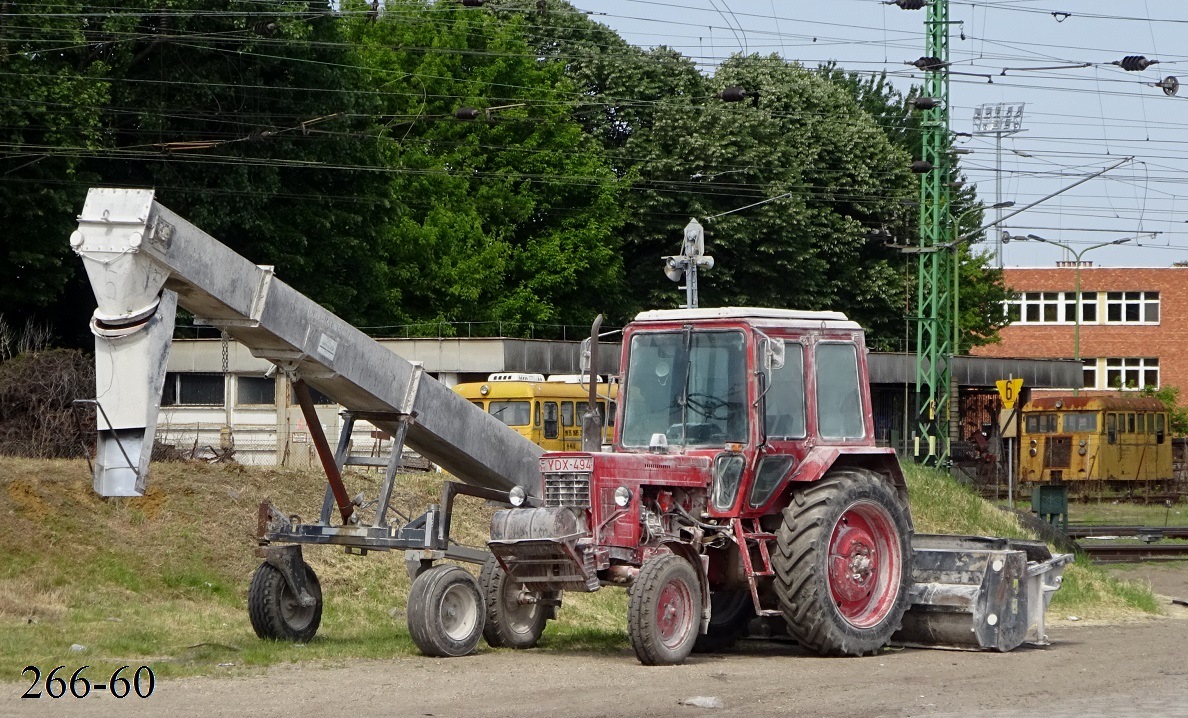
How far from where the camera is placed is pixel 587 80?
189 feet

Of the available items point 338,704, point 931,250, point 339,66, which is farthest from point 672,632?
point 339,66

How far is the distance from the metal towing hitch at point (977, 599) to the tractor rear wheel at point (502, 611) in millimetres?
3431

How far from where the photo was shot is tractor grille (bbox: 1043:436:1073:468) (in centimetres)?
4922

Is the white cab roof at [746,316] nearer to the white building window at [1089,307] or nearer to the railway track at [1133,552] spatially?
the railway track at [1133,552]

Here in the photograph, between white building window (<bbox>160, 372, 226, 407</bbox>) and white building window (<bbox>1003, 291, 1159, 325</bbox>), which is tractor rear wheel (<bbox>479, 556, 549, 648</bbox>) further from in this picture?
white building window (<bbox>1003, 291, 1159, 325</bbox>)

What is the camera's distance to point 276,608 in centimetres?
1328

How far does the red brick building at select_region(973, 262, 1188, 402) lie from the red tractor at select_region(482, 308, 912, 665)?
67.9 metres

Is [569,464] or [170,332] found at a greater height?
[170,332]

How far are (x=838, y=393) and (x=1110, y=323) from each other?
72.5 metres

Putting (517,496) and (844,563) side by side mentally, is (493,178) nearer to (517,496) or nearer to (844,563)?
(517,496)

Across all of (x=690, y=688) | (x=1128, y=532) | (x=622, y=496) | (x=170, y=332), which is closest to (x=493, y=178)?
(x=1128, y=532)

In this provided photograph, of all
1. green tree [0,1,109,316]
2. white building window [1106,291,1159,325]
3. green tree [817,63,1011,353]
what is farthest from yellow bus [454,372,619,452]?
white building window [1106,291,1159,325]

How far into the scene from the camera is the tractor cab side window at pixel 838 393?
1373cm

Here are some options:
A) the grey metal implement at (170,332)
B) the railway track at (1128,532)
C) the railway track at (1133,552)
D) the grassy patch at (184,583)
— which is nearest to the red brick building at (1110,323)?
the railway track at (1128,532)
